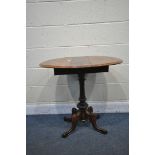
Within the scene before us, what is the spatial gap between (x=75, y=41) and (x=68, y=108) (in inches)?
34.4

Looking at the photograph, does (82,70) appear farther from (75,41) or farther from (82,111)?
(75,41)

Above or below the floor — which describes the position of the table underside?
above

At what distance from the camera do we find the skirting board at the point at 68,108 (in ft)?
9.10

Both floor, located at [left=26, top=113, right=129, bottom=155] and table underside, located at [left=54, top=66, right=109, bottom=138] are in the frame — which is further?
table underside, located at [left=54, top=66, right=109, bottom=138]

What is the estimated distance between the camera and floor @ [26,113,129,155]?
1887 millimetres

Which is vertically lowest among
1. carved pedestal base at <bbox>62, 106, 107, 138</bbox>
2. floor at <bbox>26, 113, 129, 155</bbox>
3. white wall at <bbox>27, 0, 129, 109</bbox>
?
floor at <bbox>26, 113, 129, 155</bbox>

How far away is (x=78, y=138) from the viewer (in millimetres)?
2133

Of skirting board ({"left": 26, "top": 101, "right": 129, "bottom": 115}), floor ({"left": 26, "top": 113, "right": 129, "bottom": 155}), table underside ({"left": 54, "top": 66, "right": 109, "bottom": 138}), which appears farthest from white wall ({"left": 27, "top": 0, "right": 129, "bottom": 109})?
table underside ({"left": 54, "top": 66, "right": 109, "bottom": 138})

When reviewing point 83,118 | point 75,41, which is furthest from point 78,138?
point 75,41

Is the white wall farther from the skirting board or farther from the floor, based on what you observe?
the floor

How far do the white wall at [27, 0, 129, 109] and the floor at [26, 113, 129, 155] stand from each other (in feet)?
1.05

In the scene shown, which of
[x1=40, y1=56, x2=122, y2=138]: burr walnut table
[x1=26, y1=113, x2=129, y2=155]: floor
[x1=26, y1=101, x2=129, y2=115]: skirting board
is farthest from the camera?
[x1=26, y1=101, x2=129, y2=115]: skirting board

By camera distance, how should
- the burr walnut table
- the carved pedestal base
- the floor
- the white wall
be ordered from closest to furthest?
1. the floor
2. the burr walnut table
3. the carved pedestal base
4. the white wall
